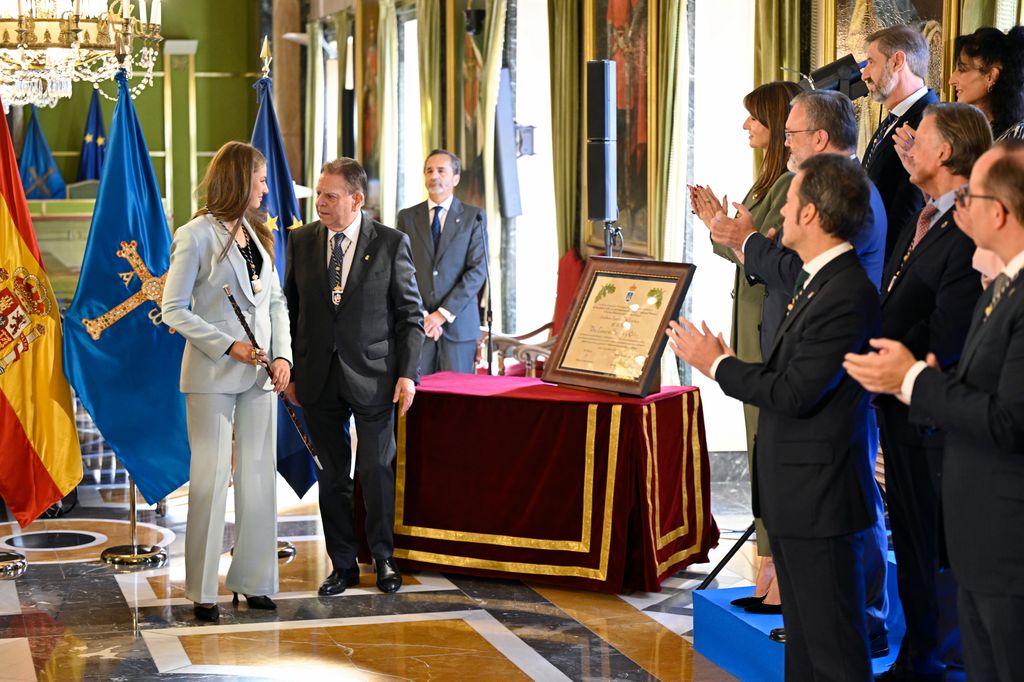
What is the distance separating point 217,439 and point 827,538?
2509mm

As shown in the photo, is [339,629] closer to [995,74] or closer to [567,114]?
[995,74]

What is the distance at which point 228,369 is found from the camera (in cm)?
473

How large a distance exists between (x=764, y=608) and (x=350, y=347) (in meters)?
1.90

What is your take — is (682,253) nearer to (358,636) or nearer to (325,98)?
(358,636)

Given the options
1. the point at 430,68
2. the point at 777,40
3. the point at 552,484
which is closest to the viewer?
the point at 552,484

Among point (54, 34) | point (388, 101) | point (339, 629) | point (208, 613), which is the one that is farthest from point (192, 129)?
point (339, 629)

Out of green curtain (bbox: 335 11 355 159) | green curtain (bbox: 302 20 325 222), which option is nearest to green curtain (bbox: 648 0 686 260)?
green curtain (bbox: 335 11 355 159)

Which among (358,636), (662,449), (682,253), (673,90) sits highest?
(673,90)

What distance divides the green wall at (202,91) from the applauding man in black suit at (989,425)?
12.9 meters

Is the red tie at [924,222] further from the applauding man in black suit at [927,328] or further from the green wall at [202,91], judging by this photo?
the green wall at [202,91]

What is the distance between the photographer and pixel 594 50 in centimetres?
826

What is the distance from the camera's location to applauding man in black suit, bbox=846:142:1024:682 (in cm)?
248

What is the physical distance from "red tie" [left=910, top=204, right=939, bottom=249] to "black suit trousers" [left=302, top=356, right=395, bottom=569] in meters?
2.41

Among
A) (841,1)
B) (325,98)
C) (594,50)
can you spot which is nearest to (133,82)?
(325,98)
